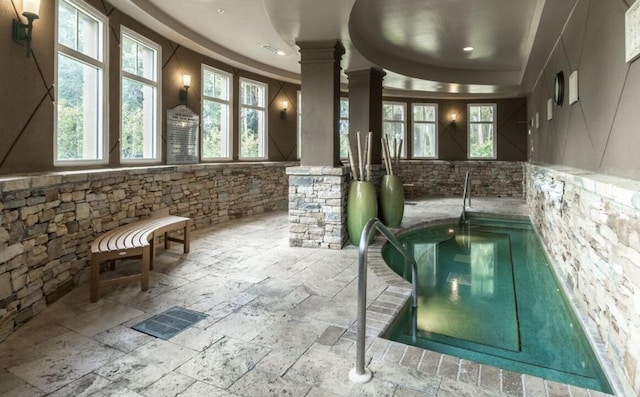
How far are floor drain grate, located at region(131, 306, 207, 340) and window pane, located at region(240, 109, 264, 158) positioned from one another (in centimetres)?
494

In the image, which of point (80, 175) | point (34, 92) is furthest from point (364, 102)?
point (34, 92)

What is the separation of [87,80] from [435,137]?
9120 millimetres

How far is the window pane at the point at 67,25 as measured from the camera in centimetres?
379

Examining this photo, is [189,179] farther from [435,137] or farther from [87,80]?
[435,137]

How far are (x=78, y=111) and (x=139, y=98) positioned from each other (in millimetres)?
1178

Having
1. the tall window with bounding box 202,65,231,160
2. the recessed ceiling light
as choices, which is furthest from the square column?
the tall window with bounding box 202,65,231,160

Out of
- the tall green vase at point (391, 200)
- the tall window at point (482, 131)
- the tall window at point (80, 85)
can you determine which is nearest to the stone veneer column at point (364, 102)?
the tall green vase at point (391, 200)

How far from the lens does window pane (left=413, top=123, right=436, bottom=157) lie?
11008 millimetres

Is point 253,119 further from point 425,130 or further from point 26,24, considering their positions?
point 425,130

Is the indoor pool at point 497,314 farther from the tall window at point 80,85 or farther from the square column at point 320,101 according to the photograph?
the tall window at point 80,85

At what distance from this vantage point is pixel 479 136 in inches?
427

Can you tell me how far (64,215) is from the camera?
132 inches

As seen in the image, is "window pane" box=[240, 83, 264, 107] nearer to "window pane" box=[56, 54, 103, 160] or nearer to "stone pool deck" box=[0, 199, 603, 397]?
"window pane" box=[56, 54, 103, 160]

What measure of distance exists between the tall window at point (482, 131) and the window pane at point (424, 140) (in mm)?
1060
